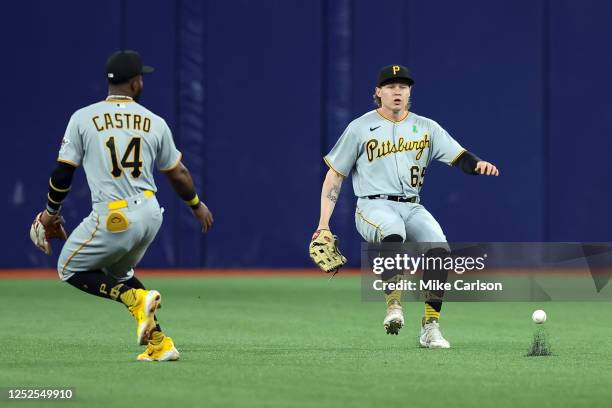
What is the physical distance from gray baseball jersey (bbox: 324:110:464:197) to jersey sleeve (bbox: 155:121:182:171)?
63.7 inches

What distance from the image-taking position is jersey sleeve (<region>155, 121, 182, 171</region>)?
7.54m

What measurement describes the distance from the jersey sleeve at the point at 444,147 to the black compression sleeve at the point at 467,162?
3 centimetres

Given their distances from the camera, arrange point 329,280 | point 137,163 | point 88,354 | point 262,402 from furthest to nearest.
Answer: point 329,280 < point 88,354 < point 137,163 < point 262,402

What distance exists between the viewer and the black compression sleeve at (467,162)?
8828mm

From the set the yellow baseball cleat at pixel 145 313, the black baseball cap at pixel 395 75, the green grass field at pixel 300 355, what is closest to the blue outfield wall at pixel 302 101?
the green grass field at pixel 300 355

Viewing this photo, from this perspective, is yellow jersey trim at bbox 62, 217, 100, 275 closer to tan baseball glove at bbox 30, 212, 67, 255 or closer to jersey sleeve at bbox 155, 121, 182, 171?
tan baseball glove at bbox 30, 212, 67, 255

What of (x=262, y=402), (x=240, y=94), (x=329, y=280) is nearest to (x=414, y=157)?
(x=262, y=402)

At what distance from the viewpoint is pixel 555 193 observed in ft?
56.7

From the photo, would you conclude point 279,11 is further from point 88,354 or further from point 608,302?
point 88,354

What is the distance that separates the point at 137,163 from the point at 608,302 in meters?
7.31

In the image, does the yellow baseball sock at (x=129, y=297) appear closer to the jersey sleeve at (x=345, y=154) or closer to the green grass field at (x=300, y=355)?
the green grass field at (x=300, y=355)

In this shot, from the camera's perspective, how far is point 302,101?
1695 cm

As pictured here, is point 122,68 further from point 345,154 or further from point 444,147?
point 444,147

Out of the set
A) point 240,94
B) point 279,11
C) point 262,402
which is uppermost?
point 279,11
